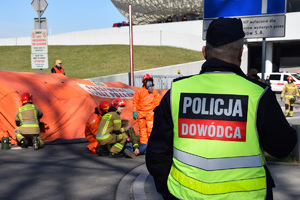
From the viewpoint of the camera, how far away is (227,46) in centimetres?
224

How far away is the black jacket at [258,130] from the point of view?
210 cm

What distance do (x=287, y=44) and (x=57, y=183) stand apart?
139ft

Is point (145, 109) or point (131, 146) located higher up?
point (145, 109)

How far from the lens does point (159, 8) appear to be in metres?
56.8

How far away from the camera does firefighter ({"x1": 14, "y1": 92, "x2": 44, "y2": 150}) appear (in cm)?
972

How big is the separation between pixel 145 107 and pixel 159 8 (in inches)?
1934

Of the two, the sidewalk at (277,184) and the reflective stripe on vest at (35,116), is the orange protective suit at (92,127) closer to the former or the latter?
the reflective stripe on vest at (35,116)

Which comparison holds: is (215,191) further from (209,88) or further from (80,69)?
(80,69)

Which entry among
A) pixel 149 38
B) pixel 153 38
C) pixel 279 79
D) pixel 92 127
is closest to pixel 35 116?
pixel 92 127

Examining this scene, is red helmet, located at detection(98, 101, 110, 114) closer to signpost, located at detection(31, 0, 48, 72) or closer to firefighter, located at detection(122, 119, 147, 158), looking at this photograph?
firefighter, located at detection(122, 119, 147, 158)

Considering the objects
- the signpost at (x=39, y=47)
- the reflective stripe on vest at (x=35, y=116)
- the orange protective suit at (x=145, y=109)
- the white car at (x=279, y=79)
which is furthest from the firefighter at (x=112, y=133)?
the white car at (x=279, y=79)

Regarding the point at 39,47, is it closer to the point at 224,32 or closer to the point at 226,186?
the point at 224,32

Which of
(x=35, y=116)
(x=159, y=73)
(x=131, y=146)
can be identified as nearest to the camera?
(x=131, y=146)

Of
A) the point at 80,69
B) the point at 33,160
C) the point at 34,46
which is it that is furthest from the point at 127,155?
the point at 80,69
